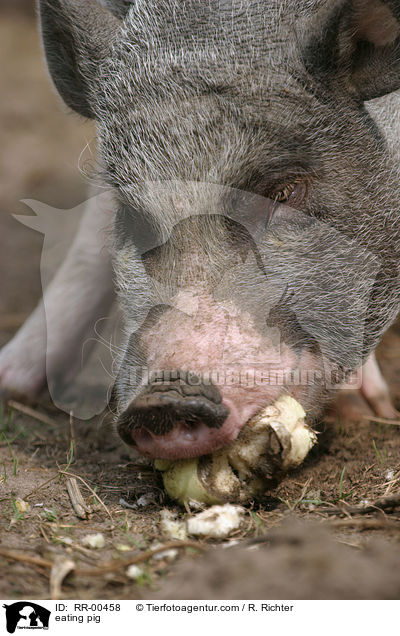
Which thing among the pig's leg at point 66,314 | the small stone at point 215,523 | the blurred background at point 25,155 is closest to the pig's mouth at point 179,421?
the small stone at point 215,523

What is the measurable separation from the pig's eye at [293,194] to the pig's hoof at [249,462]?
2.69 feet

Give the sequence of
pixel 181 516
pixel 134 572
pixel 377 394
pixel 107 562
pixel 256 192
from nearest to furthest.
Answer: pixel 134 572 < pixel 107 562 < pixel 181 516 < pixel 256 192 < pixel 377 394

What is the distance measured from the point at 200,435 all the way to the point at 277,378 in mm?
375

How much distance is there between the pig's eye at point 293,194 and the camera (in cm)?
309

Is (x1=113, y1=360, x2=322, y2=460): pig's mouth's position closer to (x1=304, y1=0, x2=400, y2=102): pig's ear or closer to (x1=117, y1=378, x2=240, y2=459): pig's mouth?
(x1=117, y1=378, x2=240, y2=459): pig's mouth

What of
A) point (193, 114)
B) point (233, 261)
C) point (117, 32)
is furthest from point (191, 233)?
point (117, 32)

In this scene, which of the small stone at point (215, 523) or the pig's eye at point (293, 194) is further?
the pig's eye at point (293, 194)

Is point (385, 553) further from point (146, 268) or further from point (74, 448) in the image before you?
point (74, 448)

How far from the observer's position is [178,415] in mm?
2555

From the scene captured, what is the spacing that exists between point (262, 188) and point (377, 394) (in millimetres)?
1761

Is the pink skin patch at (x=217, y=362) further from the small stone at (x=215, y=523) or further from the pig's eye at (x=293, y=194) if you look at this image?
the pig's eye at (x=293, y=194)

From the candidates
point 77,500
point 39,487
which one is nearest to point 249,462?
point 77,500
